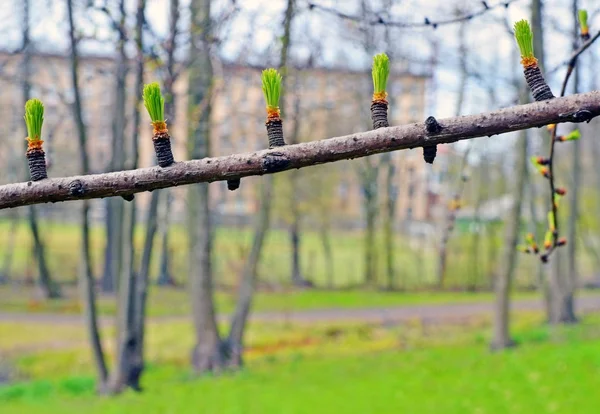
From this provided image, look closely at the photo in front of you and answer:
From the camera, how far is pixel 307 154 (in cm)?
145

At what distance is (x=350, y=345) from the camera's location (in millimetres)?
17438

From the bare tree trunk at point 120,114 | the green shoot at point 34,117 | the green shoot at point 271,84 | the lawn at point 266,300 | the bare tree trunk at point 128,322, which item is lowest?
the lawn at point 266,300

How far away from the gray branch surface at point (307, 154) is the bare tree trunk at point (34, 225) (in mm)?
9409

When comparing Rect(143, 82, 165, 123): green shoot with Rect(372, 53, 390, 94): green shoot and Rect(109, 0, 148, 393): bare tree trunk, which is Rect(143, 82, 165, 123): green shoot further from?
Rect(109, 0, 148, 393): bare tree trunk

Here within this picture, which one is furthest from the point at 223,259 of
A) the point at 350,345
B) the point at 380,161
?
the point at 350,345

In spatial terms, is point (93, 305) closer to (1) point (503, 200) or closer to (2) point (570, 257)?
(2) point (570, 257)

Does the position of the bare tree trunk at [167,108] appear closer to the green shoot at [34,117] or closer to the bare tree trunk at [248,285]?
the bare tree trunk at [248,285]

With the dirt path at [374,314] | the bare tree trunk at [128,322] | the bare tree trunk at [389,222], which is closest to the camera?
the bare tree trunk at [128,322]

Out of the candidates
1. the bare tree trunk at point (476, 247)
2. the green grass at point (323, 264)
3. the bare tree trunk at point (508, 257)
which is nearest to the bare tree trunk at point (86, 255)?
the bare tree trunk at point (508, 257)

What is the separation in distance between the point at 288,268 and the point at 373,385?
74.6ft

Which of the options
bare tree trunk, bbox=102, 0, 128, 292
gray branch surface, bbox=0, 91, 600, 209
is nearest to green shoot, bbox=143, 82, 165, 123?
gray branch surface, bbox=0, 91, 600, 209

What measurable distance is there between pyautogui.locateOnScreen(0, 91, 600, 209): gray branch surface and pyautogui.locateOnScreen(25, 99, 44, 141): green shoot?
0.13 metres

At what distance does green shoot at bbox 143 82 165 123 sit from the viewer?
1496 millimetres

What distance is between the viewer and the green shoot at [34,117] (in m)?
1.54
